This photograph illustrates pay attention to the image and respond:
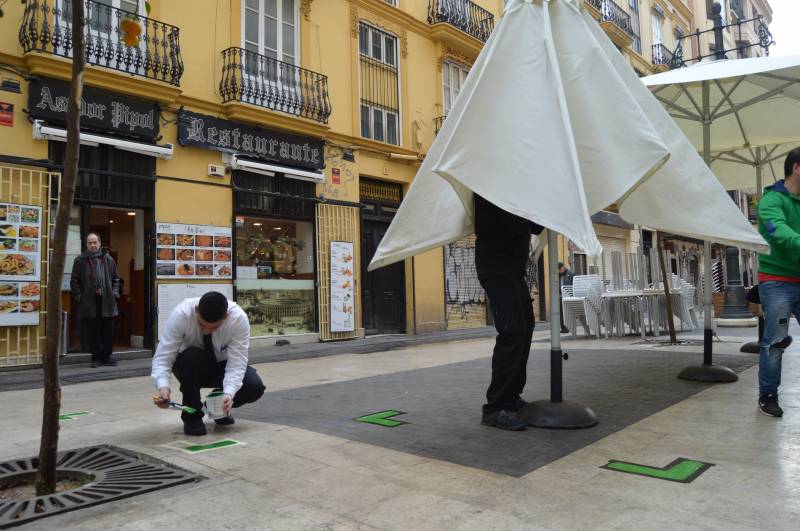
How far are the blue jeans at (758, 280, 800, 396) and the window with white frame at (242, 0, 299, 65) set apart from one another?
10.6m

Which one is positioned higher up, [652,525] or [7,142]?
[7,142]

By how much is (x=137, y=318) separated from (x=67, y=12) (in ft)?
16.7

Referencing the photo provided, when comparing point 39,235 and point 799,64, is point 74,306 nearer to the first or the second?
point 39,235

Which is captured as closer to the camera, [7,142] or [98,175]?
[7,142]

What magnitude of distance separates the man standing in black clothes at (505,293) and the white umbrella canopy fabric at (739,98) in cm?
290

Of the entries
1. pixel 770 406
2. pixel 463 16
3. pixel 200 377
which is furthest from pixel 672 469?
pixel 463 16

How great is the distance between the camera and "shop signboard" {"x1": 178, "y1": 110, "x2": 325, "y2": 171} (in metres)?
10.6

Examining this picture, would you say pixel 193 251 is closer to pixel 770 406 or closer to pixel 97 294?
pixel 97 294

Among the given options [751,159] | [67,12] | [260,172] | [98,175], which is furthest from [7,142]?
[751,159]

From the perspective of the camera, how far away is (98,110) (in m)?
9.38

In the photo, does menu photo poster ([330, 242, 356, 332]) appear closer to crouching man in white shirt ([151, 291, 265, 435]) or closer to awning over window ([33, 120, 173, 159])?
awning over window ([33, 120, 173, 159])

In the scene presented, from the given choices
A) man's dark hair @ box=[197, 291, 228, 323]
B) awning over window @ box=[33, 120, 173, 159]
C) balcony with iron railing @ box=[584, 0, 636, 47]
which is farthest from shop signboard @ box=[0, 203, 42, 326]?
balcony with iron railing @ box=[584, 0, 636, 47]

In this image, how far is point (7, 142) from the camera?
8562mm

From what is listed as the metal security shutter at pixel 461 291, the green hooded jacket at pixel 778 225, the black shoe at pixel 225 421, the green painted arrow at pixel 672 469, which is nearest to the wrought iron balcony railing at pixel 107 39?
the black shoe at pixel 225 421
